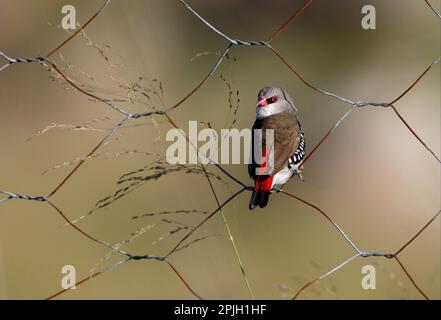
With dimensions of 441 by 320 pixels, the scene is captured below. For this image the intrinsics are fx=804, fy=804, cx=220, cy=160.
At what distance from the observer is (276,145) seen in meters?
2.25

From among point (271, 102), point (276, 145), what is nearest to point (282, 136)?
point (276, 145)

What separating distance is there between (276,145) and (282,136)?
6 centimetres

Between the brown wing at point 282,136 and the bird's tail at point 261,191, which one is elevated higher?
the brown wing at point 282,136

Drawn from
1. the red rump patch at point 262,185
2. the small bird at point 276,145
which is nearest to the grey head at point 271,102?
the small bird at point 276,145

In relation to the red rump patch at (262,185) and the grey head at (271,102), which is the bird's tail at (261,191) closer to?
the red rump patch at (262,185)

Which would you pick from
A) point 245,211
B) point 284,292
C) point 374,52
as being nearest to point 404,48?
point 374,52

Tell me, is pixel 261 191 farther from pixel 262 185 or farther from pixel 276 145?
pixel 276 145

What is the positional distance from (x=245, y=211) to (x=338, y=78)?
3.08ft

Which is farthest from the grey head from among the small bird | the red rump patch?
the red rump patch

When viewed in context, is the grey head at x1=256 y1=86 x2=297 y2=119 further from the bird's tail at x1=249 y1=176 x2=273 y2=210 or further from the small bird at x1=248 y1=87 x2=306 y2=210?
the bird's tail at x1=249 y1=176 x2=273 y2=210

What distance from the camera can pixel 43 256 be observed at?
8.86ft

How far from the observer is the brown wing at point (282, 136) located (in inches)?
87.0

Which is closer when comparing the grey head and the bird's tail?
the bird's tail

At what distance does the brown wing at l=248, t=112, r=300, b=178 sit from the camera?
7.25 feet
